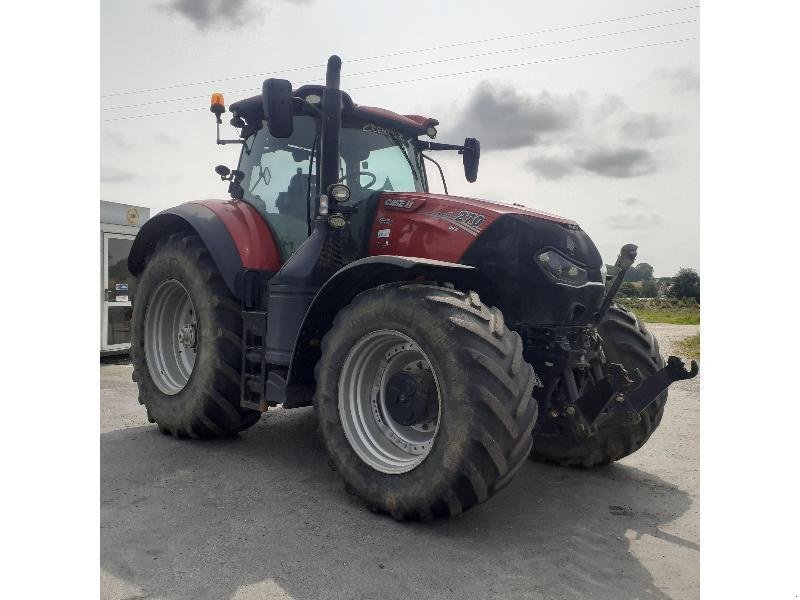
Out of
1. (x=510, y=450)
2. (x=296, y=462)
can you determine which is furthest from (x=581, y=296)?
(x=296, y=462)

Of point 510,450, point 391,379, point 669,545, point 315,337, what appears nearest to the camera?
point 510,450

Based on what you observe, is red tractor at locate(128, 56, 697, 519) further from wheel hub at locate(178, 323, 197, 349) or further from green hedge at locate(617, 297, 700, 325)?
green hedge at locate(617, 297, 700, 325)

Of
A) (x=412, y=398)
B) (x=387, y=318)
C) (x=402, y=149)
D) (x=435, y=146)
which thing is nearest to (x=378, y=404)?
(x=412, y=398)

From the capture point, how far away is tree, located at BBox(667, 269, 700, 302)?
2.74m

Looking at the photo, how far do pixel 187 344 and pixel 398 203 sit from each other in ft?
6.12

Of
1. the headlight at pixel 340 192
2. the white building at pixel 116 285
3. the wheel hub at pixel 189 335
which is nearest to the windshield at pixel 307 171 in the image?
the headlight at pixel 340 192

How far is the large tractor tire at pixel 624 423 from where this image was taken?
3992 millimetres

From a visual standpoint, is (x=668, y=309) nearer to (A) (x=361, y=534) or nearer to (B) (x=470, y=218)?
(B) (x=470, y=218)

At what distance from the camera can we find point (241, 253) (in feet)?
13.7

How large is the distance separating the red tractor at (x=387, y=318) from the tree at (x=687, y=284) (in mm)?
424

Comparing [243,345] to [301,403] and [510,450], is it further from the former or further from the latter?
[510,450]

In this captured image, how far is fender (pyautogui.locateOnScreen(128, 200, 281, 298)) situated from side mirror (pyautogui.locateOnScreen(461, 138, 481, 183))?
4.76 ft

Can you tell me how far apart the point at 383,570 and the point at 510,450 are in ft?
2.27

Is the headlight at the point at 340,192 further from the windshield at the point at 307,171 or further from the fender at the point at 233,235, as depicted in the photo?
the fender at the point at 233,235
